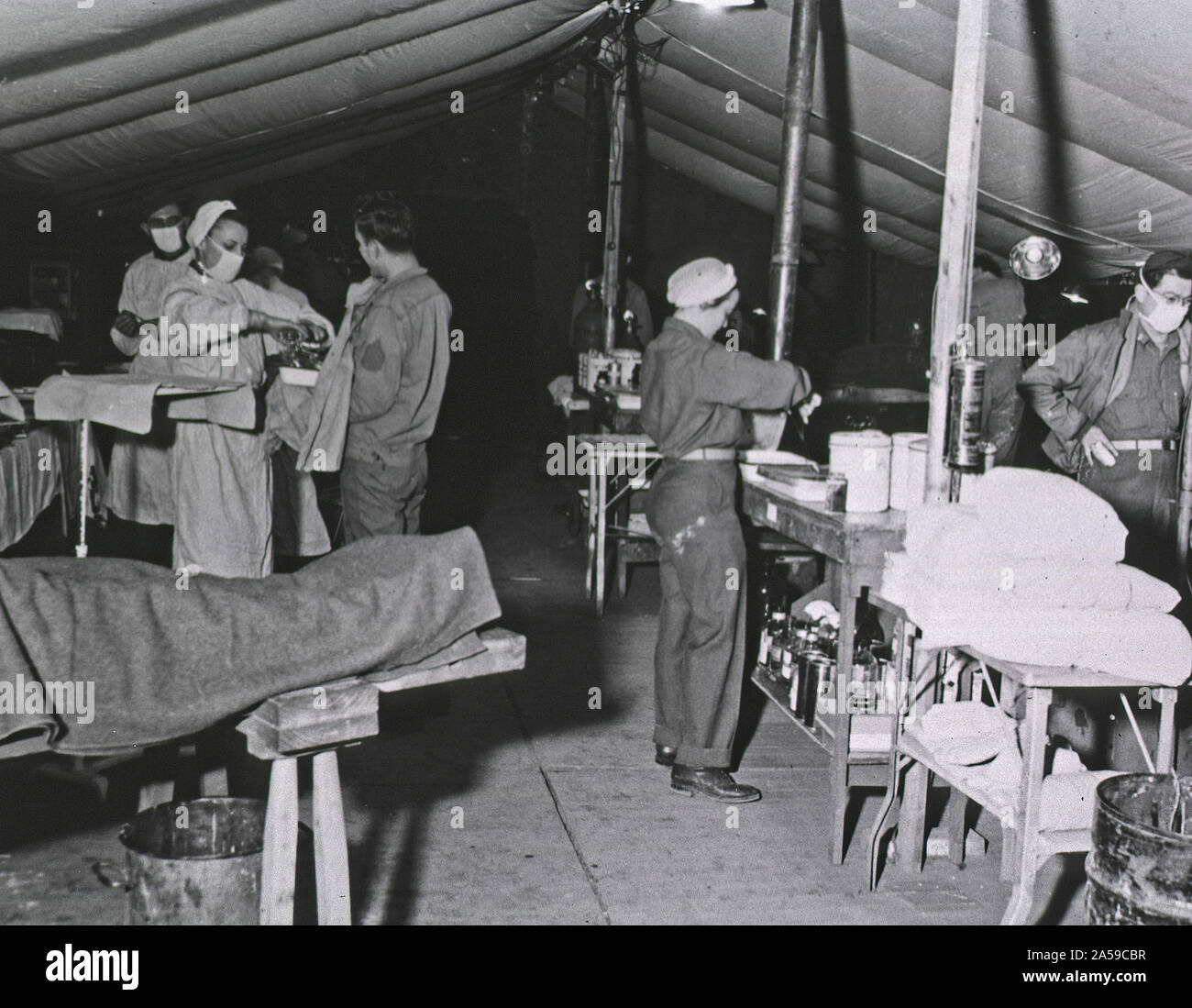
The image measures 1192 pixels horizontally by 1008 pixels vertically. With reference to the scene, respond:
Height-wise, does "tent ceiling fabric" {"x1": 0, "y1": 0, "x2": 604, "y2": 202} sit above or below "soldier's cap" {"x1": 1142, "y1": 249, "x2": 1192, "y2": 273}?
above

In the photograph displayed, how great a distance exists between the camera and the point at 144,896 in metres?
2.60

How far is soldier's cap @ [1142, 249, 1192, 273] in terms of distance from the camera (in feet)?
16.2

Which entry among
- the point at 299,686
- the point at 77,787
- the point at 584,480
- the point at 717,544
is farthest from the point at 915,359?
the point at 299,686

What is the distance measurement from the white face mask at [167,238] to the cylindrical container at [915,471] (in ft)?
14.0

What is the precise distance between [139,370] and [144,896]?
2508mm

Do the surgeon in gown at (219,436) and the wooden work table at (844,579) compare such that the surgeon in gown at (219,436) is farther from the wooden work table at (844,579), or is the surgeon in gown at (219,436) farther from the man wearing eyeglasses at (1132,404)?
the man wearing eyeglasses at (1132,404)

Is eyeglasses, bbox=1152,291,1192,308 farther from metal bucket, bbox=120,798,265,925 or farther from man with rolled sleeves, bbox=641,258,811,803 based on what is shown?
metal bucket, bbox=120,798,265,925

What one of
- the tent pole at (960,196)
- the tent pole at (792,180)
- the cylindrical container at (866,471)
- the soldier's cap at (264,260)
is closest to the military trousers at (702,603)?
the cylindrical container at (866,471)

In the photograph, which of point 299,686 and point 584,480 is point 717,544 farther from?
point 584,480

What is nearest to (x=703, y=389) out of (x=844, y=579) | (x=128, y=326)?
(x=844, y=579)

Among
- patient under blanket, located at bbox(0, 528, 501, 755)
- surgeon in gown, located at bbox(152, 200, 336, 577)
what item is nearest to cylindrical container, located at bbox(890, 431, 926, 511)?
patient under blanket, located at bbox(0, 528, 501, 755)

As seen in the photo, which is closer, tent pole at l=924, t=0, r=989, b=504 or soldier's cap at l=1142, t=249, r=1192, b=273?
tent pole at l=924, t=0, r=989, b=504

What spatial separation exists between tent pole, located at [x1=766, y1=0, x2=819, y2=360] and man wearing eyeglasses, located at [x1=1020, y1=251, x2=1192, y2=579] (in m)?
1.09
